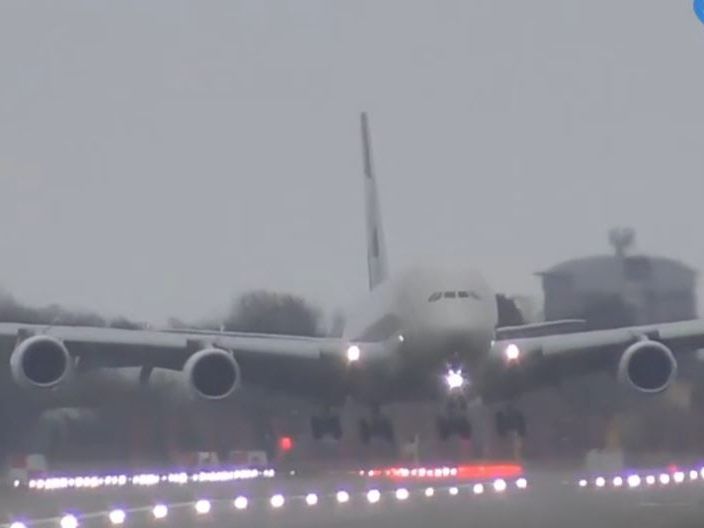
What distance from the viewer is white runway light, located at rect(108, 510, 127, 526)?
22.0 m

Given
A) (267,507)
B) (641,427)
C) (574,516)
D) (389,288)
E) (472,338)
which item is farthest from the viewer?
(641,427)

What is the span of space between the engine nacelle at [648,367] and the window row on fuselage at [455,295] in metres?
5.43

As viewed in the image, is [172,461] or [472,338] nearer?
[472,338]

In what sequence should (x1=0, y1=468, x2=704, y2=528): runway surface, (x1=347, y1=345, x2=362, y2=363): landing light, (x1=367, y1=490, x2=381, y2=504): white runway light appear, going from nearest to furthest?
(x1=0, y1=468, x2=704, y2=528): runway surface → (x1=367, y1=490, x2=381, y2=504): white runway light → (x1=347, y1=345, x2=362, y2=363): landing light

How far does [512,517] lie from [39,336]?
63.6 ft

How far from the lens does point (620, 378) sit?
40281 millimetres

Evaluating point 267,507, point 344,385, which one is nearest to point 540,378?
point 344,385

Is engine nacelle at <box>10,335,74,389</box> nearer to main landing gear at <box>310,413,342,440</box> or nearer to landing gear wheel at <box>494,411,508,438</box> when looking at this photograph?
main landing gear at <box>310,413,342,440</box>

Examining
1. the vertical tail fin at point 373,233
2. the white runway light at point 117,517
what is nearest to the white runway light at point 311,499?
the white runway light at point 117,517

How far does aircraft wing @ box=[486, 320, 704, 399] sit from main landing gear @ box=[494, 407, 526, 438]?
0.73 meters

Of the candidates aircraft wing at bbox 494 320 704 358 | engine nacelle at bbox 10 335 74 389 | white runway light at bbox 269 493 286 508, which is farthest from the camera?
aircraft wing at bbox 494 320 704 358

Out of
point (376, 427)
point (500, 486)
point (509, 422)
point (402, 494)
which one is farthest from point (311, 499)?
point (509, 422)

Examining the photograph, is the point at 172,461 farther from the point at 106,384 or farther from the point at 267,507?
the point at 267,507

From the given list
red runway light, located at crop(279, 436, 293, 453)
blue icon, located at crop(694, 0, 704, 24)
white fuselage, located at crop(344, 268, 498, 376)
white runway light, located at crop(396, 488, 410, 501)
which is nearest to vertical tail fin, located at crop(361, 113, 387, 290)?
red runway light, located at crop(279, 436, 293, 453)
